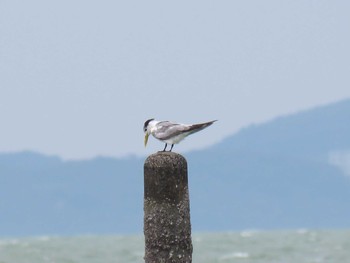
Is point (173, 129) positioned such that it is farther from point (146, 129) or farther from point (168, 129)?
point (146, 129)

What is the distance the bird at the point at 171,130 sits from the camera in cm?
1609

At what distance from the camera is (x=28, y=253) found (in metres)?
94.7

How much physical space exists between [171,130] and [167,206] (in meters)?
1.01

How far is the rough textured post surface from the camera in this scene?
51.6 feet

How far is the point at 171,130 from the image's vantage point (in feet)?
53.4

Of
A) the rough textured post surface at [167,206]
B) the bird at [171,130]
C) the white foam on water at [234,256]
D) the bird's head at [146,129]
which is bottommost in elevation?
the rough textured post surface at [167,206]

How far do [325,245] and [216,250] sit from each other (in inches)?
367

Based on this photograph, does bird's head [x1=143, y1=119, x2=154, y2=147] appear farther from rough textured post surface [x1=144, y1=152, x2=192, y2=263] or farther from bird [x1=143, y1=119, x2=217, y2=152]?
rough textured post surface [x1=144, y1=152, x2=192, y2=263]

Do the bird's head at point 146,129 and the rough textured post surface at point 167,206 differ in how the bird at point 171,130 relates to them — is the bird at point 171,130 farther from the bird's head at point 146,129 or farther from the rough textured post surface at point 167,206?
the rough textured post surface at point 167,206

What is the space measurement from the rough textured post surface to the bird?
397 millimetres

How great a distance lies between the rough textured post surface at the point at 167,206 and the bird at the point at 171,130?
40cm

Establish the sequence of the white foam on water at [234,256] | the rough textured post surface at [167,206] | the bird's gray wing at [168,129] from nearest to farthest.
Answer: the rough textured post surface at [167,206]
the bird's gray wing at [168,129]
the white foam on water at [234,256]

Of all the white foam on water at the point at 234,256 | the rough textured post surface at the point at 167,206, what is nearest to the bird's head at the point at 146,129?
the rough textured post surface at the point at 167,206

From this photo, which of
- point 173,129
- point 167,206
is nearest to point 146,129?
point 173,129
